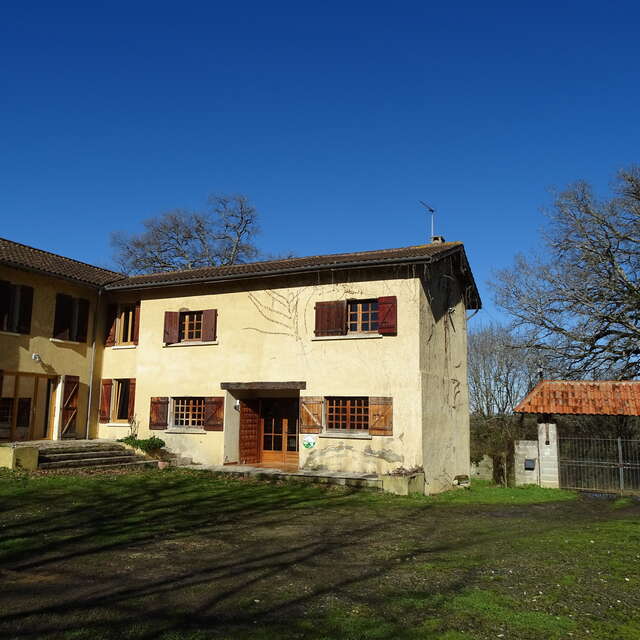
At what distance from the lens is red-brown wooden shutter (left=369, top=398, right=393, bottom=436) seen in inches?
612

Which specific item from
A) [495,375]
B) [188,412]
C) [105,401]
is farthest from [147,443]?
[495,375]

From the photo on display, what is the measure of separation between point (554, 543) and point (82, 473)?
36.1 feet

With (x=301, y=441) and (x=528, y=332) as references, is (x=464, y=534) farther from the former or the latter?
(x=528, y=332)

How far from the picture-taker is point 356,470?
15.8 m

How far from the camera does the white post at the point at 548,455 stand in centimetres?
1723

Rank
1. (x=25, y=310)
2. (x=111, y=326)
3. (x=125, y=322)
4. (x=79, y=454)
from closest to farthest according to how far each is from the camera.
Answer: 1. (x=79, y=454)
2. (x=25, y=310)
3. (x=111, y=326)
4. (x=125, y=322)

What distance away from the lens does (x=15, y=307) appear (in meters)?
17.4

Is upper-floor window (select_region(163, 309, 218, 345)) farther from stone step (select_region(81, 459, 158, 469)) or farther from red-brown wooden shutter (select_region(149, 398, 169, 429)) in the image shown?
stone step (select_region(81, 459, 158, 469))

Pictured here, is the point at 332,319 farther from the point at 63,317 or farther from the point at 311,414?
the point at 63,317

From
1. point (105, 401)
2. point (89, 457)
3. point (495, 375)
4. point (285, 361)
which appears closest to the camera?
point (89, 457)

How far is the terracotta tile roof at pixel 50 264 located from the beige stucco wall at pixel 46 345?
1.23 ft

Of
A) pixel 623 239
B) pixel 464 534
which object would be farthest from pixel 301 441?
pixel 623 239

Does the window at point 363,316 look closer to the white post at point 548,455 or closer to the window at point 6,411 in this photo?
the white post at point 548,455

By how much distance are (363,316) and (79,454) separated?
27.8 ft
